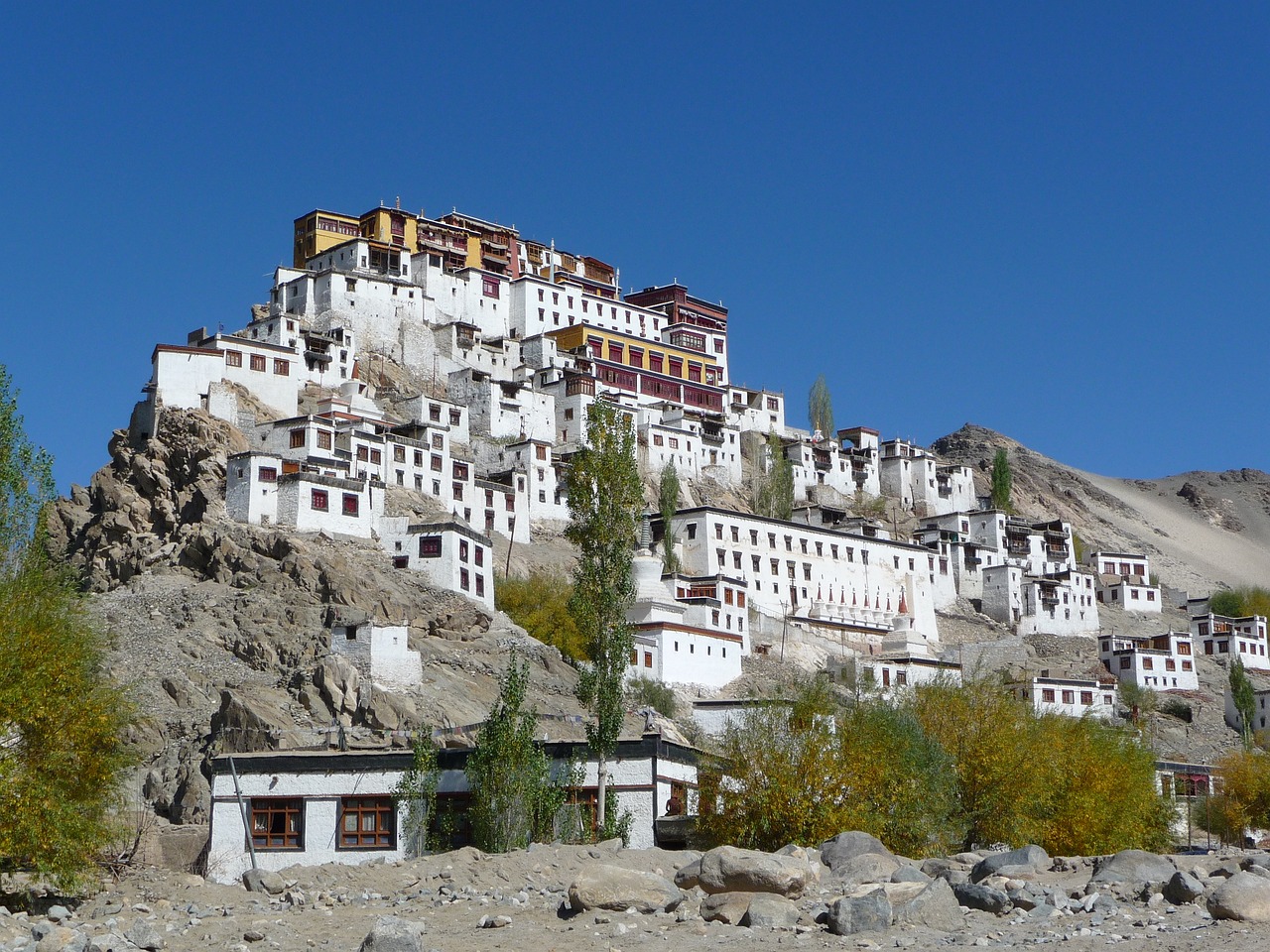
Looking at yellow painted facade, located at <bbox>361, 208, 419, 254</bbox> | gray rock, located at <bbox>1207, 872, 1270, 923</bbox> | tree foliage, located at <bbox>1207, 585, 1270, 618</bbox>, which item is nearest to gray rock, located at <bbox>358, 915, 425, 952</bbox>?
gray rock, located at <bbox>1207, 872, 1270, 923</bbox>

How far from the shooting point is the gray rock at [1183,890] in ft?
98.5

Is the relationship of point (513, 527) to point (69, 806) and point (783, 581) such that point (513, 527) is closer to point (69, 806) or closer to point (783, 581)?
point (783, 581)

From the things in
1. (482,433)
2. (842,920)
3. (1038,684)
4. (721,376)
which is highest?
(721,376)

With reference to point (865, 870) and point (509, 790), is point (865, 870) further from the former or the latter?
point (509, 790)

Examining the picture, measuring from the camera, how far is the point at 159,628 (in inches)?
2140

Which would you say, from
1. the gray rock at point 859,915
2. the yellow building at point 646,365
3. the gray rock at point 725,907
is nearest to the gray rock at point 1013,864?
the gray rock at point 859,915

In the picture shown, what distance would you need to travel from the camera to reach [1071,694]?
78875 mm

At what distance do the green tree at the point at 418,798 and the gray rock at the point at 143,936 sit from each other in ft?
26.7

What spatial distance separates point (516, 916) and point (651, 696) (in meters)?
31.8

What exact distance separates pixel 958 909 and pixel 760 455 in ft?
222

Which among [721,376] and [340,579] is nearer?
[340,579]

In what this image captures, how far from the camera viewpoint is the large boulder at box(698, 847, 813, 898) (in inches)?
1180

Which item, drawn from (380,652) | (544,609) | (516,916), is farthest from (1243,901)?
(544,609)

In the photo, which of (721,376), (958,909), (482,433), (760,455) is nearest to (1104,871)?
(958,909)
